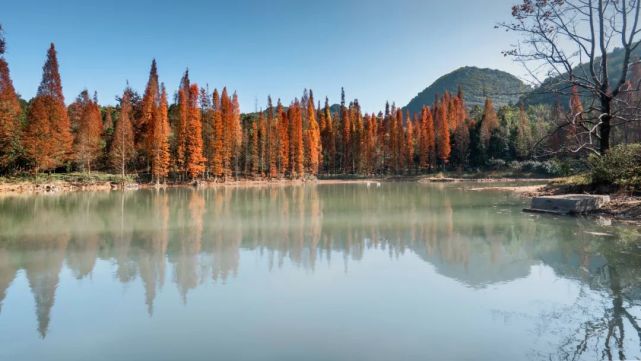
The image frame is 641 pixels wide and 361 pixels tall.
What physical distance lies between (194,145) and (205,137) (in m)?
4.08

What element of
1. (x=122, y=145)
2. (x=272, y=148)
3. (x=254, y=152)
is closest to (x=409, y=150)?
(x=272, y=148)

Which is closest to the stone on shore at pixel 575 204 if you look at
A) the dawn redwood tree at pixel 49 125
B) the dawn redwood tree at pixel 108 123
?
the dawn redwood tree at pixel 49 125

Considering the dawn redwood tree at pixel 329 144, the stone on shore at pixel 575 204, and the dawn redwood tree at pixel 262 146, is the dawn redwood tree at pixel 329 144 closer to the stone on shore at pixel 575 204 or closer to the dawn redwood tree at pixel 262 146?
the dawn redwood tree at pixel 262 146

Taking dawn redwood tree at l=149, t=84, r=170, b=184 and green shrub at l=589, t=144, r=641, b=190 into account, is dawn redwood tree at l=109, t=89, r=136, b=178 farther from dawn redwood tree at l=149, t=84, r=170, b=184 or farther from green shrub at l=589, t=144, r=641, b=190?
green shrub at l=589, t=144, r=641, b=190

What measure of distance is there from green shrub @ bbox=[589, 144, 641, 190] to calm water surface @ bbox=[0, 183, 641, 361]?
309 cm

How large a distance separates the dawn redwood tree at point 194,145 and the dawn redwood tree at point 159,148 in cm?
189

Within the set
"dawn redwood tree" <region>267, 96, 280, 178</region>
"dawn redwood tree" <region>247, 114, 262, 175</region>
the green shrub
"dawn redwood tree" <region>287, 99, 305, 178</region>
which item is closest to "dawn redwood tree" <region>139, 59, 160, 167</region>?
"dawn redwood tree" <region>247, 114, 262, 175</region>

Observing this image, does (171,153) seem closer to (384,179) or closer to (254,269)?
(384,179)

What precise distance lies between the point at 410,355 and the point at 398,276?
112 inches

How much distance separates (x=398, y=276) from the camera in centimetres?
670

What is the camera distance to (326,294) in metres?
5.81

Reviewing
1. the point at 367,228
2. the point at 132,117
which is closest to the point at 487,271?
the point at 367,228

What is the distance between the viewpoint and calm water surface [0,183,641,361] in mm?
4117

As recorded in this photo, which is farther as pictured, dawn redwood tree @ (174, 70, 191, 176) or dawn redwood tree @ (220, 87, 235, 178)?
dawn redwood tree @ (220, 87, 235, 178)
